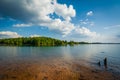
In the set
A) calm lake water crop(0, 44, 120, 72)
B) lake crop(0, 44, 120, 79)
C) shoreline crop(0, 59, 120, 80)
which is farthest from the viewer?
calm lake water crop(0, 44, 120, 72)

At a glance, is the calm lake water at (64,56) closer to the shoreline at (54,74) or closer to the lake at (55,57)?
the lake at (55,57)

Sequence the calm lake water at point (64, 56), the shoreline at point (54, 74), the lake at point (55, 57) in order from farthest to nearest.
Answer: the calm lake water at point (64, 56) < the lake at point (55, 57) < the shoreline at point (54, 74)

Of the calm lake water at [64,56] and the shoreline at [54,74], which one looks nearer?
the shoreline at [54,74]

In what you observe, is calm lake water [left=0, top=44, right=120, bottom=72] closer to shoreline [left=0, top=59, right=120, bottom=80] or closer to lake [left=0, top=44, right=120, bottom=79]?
lake [left=0, top=44, right=120, bottom=79]

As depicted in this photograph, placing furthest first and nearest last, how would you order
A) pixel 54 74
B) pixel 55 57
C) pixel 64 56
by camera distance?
pixel 64 56
pixel 55 57
pixel 54 74

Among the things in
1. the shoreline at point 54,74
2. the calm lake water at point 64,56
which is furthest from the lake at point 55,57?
the shoreline at point 54,74

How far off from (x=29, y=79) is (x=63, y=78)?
6312 millimetres

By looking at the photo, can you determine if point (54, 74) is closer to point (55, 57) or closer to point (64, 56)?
point (55, 57)

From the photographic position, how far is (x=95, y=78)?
22891mm

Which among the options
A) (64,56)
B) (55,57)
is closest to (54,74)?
(55,57)

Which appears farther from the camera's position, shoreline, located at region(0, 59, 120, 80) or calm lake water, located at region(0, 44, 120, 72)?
calm lake water, located at region(0, 44, 120, 72)

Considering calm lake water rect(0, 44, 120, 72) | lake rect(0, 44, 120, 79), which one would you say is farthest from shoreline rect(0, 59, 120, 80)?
calm lake water rect(0, 44, 120, 72)

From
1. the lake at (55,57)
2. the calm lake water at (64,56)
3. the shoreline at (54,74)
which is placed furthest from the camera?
the calm lake water at (64,56)

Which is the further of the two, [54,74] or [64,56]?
[64,56]
